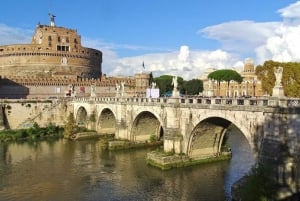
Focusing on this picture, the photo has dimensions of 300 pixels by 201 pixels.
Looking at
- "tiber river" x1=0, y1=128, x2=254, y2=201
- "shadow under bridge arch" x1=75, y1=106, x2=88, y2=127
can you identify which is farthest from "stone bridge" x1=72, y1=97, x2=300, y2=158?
"shadow under bridge arch" x1=75, y1=106, x2=88, y2=127

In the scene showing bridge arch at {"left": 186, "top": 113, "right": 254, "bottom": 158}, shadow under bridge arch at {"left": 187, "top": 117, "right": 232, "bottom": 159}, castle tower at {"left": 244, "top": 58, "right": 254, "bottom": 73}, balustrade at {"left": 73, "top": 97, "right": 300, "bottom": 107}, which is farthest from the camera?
castle tower at {"left": 244, "top": 58, "right": 254, "bottom": 73}

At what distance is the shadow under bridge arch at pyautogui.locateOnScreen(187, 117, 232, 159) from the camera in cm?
2778

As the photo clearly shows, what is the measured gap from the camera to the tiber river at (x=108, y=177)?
74.6ft

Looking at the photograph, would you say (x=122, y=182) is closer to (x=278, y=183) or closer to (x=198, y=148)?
(x=198, y=148)

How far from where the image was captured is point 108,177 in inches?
1068

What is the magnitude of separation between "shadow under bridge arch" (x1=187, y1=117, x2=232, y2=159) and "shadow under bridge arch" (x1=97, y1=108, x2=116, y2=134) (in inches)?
835

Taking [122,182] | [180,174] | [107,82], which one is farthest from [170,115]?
[107,82]

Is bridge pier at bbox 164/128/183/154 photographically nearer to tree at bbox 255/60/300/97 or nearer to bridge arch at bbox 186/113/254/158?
bridge arch at bbox 186/113/254/158

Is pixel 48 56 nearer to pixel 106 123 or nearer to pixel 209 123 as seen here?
pixel 106 123

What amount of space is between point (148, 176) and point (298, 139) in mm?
12094

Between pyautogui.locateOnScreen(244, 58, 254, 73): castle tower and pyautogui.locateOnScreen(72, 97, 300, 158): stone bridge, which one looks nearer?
pyautogui.locateOnScreen(72, 97, 300, 158): stone bridge

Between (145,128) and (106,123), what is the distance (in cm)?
1176

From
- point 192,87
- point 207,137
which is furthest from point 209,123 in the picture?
point 192,87

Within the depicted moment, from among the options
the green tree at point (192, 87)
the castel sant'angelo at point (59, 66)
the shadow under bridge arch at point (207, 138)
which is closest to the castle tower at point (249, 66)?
the green tree at point (192, 87)
